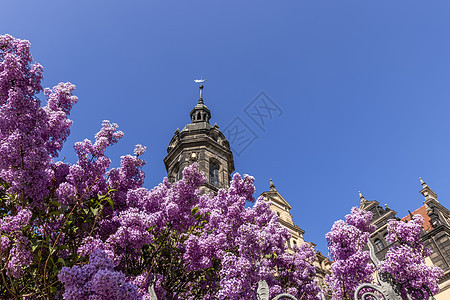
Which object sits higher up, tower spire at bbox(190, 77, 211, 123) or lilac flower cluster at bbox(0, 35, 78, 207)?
tower spire at bbox(190, 77, 211, 123)

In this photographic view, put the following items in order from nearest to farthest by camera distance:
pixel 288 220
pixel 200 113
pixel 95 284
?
pixel 95 284 → pixel 288 220 → pixel 200 113

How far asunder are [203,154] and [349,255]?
2003 centimetres

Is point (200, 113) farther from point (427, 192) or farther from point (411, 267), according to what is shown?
point (411, 267)

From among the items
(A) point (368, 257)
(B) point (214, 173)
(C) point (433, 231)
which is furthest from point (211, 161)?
(A) point (368, 257)

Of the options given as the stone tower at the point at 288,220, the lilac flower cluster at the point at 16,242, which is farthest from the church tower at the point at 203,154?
the lilac flower cluster at the point at 16,242

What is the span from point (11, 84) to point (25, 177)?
6.97 feet

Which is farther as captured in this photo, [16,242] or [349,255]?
[349,255]

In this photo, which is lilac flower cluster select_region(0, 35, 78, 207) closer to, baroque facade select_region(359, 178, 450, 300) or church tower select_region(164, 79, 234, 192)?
church tower select_region(164, 79, 234, 192)

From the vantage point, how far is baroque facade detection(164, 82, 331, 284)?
2600 centimetres

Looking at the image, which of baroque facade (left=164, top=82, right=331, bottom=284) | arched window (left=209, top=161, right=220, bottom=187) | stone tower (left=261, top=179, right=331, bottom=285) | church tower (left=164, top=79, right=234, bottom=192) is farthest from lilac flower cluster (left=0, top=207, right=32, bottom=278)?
stone tower (left=261, top=179, right=331, bottom=285)

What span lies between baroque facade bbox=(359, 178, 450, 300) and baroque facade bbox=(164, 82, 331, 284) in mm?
6285

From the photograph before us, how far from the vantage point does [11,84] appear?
5832mm

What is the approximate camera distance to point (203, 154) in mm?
26625

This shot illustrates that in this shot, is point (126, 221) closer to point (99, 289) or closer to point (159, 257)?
point (159, 257)
